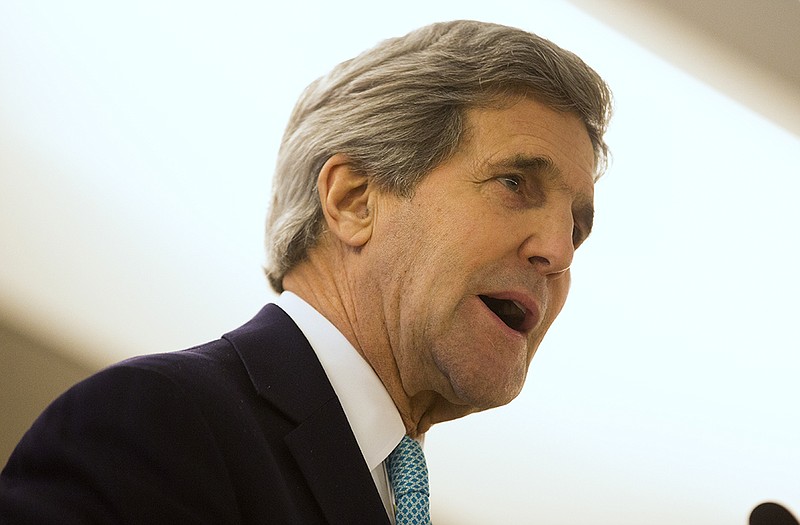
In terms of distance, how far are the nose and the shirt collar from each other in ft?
0.78

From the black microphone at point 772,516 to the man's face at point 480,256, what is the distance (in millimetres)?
308

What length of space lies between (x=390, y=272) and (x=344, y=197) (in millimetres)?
129

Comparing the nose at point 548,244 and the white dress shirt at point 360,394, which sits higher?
the nose at point 548,244

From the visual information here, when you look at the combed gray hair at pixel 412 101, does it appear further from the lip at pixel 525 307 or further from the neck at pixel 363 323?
the lip at pixel 525 307

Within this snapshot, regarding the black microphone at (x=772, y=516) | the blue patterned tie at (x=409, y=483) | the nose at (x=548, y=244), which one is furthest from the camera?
the nose at (x=548, y=244)

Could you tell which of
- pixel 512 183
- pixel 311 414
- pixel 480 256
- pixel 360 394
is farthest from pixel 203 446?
pixel 512 183

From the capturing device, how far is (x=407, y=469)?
1.21 m

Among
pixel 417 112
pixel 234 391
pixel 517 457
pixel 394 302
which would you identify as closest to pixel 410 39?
pixel 417 112

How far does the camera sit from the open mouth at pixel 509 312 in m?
1.29

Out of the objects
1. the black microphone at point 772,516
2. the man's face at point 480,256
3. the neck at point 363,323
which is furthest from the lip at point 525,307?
the black microphone at point 772,516

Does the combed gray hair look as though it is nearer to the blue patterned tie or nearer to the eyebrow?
the eyebrow

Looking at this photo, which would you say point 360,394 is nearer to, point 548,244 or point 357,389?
point 357,389

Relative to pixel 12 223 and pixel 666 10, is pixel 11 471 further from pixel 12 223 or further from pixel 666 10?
pixel 666 10

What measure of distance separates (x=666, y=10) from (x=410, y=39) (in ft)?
2.92
